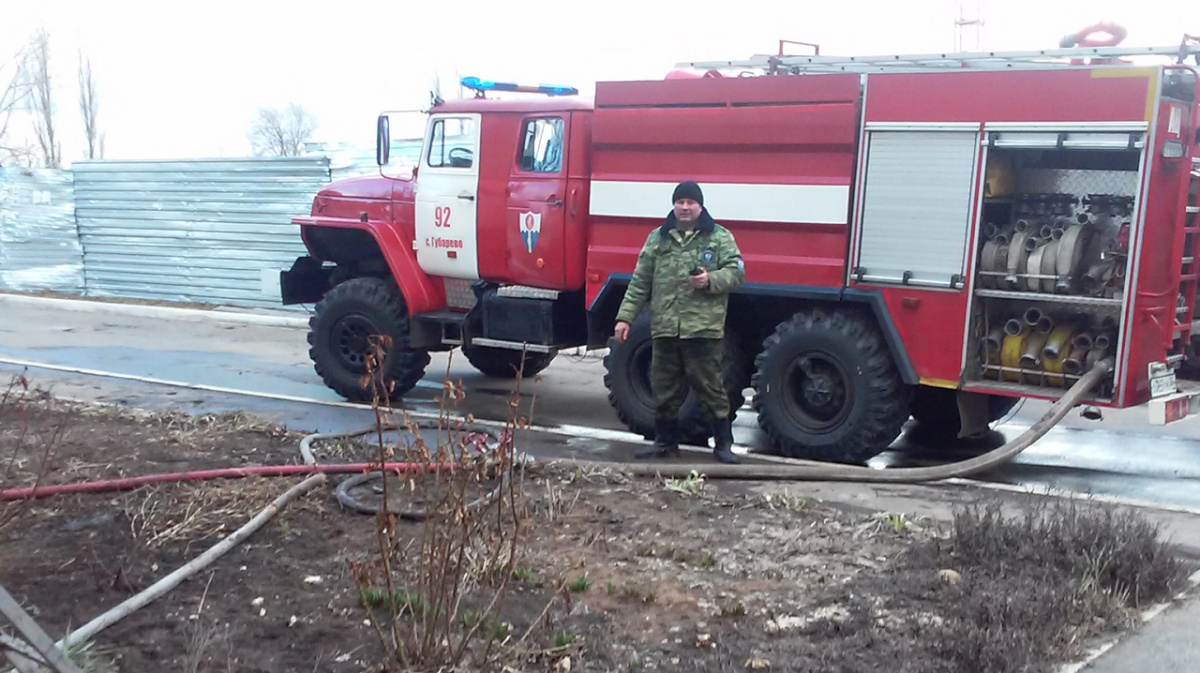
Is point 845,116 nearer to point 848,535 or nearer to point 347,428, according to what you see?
point 848,535

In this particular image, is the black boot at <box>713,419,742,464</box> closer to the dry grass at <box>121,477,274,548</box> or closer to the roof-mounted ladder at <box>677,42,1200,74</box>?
the roof-mounted ladder at <box>677,42,1200,74</box>

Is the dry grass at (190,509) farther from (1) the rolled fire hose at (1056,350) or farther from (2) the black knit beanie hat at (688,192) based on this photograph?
(1) the rolled fire hose at (1056,350)

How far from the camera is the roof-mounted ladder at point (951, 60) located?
7.20m

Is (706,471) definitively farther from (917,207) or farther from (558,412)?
(558,412)

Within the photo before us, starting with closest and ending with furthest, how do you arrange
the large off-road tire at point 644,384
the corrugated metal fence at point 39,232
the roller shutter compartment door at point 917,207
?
the roller shutter compartment door at point 917,207 < the large off-road tire at point 644,384 < the corrugated metal fence at point 39,232

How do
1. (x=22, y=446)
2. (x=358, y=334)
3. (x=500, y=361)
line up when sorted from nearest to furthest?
1. (x=22, y=446)
2. (x=358, y=334)
3. (x=500, y=361)

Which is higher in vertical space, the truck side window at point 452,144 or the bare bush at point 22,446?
the truck side window at point 452,144

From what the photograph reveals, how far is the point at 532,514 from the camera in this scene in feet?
18.7

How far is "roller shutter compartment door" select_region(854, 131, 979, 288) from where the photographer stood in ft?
23.9

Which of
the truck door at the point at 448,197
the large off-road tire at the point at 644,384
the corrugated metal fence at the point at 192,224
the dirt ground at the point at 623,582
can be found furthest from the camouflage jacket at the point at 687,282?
the corrugated metal fence at the point at 192,224

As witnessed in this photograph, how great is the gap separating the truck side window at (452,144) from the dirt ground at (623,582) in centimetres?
400

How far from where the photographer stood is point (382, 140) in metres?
9.82

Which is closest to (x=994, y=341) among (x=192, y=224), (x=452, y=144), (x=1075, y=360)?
(x=1075, y=360)

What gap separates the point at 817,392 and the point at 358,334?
13.9ft
